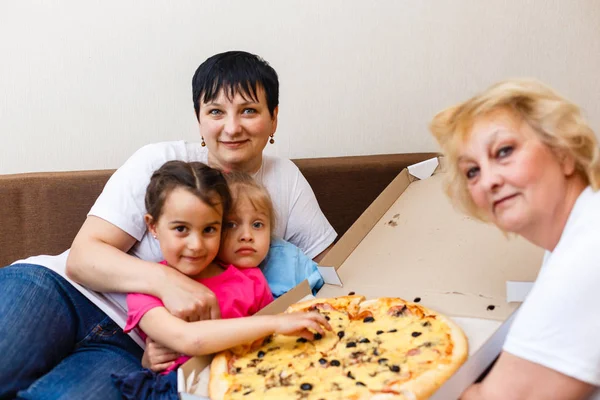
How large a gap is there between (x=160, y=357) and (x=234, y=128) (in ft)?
1.83

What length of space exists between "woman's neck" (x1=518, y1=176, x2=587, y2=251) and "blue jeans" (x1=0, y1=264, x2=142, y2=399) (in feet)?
2.67

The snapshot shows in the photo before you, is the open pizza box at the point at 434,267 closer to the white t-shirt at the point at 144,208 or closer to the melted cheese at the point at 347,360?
the melted cheese at the point at 347,360

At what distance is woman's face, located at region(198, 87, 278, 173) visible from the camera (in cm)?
160

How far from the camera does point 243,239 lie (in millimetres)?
1489

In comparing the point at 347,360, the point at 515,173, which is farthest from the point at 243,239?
the point at 515,173

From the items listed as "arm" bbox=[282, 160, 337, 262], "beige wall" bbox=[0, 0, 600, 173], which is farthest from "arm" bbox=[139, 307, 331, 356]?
"beige wall" bbox=[0, 0, 600, 173]

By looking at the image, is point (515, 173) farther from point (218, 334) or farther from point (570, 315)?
point (218, 334)

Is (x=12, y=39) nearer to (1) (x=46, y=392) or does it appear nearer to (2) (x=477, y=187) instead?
(1) (x=46, y=392)

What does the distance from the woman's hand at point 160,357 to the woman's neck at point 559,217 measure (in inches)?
27.2

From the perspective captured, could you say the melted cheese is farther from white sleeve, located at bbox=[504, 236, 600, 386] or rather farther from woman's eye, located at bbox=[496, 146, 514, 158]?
woman's eye, located at bbox=[496, 146, 514, 158]

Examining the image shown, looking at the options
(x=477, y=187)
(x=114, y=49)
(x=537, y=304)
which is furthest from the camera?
(x=114, y=49)

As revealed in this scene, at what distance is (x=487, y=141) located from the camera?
1.04 meters

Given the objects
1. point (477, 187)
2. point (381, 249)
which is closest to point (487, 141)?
point (477, 187)

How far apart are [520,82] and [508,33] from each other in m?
1.05
